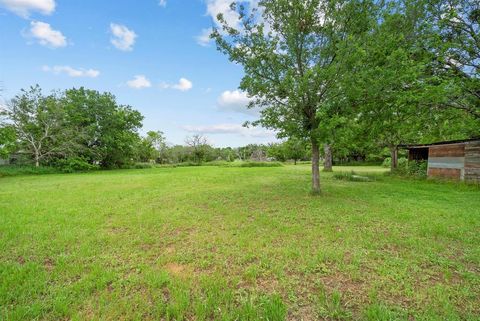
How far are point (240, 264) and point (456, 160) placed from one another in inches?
549

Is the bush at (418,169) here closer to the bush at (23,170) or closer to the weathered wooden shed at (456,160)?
the weathered wooden shed at (456,160)

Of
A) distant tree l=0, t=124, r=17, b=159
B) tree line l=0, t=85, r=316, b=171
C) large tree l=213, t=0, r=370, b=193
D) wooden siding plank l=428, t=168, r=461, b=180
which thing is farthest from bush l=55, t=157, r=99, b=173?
wooden siding plank l=428, t=168, r=461, b=180

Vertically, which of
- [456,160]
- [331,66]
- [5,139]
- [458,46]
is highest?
[458,46]

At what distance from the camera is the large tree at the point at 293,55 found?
720 centimetres

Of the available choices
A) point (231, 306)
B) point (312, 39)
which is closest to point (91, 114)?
point (312, 39)

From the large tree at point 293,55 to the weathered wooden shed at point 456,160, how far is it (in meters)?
8.64

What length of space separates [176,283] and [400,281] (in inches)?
109

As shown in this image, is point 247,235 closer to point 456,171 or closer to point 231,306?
point 231,306

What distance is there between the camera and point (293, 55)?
25.3ft

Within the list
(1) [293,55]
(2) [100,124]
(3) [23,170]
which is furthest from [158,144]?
(1) [293,55]

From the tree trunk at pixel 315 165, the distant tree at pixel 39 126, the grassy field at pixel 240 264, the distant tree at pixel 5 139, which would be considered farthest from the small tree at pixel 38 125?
the tree trunk at pixel 315 165

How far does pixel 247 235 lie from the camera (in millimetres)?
4406

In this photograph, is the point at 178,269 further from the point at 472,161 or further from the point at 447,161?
the point at 447,161

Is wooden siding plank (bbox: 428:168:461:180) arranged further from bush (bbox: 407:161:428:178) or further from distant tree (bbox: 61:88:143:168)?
distant tree (bbox: 61:88:143:168)
